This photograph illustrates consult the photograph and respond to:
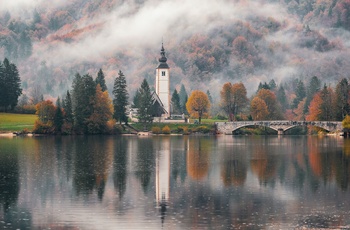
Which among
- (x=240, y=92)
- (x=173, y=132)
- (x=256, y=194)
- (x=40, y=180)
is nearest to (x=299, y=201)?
(x=256, y=194)

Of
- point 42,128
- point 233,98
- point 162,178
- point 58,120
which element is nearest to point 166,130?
point 233,98

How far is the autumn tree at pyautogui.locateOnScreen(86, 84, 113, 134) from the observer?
528 ft

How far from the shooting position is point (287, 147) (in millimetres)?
120938

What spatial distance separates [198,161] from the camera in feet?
312

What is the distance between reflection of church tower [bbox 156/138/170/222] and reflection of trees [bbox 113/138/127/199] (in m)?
3.19

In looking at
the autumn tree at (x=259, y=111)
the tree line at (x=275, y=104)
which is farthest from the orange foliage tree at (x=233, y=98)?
the autumn tree at (x=259, y=111)

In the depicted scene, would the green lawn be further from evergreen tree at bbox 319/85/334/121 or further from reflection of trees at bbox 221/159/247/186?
reflection of trees at bbox 221/159/247/186

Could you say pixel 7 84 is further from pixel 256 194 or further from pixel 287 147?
pixel 256 194

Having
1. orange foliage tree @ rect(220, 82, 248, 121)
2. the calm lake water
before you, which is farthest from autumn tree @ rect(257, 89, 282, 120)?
the calm lake water

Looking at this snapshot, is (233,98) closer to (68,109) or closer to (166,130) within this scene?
(166,130)

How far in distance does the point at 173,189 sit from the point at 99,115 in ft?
314

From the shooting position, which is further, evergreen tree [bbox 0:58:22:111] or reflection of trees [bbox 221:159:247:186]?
evergreen tree [bbox 0:58:22:111]

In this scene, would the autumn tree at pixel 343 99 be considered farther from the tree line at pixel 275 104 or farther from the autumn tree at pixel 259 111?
the autumn tree at pixel 259 111

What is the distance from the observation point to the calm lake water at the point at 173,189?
175 feet
